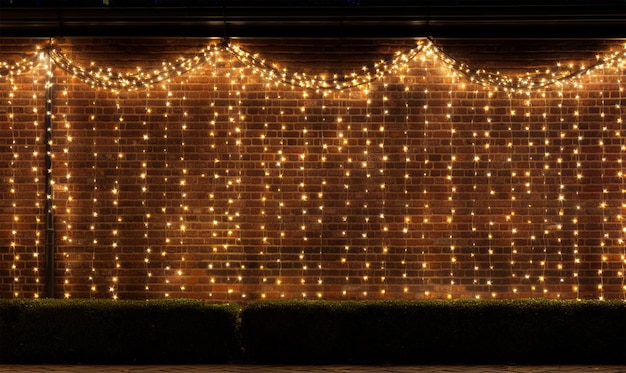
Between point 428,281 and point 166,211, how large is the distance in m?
3.50

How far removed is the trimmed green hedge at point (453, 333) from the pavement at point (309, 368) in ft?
0.51

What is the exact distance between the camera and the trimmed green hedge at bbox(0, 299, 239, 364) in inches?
420

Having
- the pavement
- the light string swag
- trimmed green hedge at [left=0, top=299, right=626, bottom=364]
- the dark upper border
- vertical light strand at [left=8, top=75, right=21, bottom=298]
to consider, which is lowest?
the pavement

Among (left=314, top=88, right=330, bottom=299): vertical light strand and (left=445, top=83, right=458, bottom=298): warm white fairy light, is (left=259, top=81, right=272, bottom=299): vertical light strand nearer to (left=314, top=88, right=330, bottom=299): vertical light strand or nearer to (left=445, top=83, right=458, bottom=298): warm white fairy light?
(left=314, top=88, right=330, bottom=299): vertical light strand

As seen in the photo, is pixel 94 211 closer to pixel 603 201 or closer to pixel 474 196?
pixel 474 196

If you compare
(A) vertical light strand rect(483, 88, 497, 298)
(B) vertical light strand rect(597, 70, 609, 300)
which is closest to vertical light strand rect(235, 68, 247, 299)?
(A) vertical light strand rect(483, 88, 497, 298)

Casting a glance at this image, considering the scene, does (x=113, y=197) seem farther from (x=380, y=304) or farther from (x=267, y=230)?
(x=380, y=304)

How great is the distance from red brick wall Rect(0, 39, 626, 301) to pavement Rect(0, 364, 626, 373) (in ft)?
3.71

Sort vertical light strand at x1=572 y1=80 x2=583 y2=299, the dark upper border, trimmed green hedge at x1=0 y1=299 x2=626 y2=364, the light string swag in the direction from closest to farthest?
1. trimmed green hedge at x1=0 y1=299 x2=626 y2=364
2. the dark upper border
3. vertical light strand at x1=572 y1=80 x2=583 y2=299
4. the light string swag

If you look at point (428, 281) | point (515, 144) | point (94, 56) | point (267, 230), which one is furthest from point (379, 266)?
point (94, 56)

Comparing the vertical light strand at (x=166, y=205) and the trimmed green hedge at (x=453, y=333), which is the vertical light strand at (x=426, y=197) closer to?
the trimmed green hedge at (x=453, y=333)

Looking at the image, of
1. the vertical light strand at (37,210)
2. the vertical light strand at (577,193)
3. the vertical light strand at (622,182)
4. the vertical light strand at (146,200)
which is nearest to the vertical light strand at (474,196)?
the vertical light strand at (577,193)

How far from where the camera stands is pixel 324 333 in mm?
10672

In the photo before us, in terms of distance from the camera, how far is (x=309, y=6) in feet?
37.1
